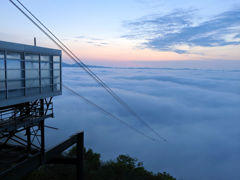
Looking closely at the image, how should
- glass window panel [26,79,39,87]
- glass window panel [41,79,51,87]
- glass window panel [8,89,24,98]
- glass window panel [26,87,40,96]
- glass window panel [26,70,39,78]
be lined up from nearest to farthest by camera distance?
1. glass window panel [8,89,24,98]
2. glass window panel [26,70,39,78]
3. glass window panel [26,79,39,87]
4. glass window panel [26,87,40,96]
5. glass window panel [41,79,51,87]

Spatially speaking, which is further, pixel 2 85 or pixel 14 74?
pixel 14 74

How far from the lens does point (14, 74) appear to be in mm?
11617

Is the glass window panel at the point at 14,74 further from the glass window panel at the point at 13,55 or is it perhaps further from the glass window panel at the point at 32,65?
the glass window panel at the point at 13,55

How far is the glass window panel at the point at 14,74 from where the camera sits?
442 inches

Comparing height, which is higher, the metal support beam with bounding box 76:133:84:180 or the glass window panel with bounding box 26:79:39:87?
the glass window panel with bounding box 26:79:39:87

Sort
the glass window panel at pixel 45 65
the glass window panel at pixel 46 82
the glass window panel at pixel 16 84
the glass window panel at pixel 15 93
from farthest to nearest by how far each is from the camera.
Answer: the glass window panel at pixel 46 82 < the glass window panel at pixel 45 65 < the glass window panel at pixel 15 93 < the glass window panel at pixel 16 84

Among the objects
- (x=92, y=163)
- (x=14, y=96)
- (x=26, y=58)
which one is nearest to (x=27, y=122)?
(x=14, y=96)

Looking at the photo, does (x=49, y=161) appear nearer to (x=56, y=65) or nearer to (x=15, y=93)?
(x=15, y=93)

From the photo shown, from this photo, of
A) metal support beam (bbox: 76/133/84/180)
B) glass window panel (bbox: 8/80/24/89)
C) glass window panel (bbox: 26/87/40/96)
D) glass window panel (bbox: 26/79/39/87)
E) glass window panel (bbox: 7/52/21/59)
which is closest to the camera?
glass window panel (bbox: 7/52/21/59)

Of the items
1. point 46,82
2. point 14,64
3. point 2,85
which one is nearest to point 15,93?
point 2,85

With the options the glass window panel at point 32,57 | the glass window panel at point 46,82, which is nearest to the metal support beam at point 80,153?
the glass window panel at point 46,82

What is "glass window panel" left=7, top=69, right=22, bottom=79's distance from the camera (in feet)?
36.9

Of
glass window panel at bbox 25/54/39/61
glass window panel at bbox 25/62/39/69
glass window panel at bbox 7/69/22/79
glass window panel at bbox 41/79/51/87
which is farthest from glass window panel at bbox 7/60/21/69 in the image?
glass window panel at bbox 41/79/51/87

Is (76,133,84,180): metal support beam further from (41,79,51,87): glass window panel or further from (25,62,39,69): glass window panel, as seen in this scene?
(25,62,39,69): glass window panel
